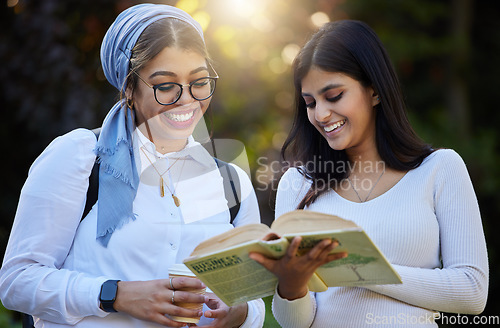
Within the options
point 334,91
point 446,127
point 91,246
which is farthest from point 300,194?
point 446,127

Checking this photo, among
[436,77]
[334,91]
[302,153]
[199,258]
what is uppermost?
[436,77]

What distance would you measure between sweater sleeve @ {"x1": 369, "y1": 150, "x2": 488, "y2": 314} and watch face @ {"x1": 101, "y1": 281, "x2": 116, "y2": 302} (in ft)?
2.94

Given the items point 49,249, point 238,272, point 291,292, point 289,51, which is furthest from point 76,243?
point 289,51

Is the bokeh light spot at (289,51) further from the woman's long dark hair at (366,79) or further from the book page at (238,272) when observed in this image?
the book page at (238,272)

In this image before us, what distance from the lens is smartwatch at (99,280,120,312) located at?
6.66ft

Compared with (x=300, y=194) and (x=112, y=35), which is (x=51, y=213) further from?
(x=300, y=194)

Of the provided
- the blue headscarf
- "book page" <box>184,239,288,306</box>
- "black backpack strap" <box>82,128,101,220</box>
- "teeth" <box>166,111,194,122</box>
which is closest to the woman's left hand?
"book page" <box>184,239,288,306</box>

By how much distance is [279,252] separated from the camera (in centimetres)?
176

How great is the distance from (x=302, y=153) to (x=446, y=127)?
15.3ft

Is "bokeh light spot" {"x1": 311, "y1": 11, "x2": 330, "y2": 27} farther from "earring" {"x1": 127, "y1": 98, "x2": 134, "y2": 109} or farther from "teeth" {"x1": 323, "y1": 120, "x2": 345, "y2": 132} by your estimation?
"earring" {"x1": 127, "y1": 98, "x2": 134, "y2": 109}

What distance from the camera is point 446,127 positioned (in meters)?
6.86

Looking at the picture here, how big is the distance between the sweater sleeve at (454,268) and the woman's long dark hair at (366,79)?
8.8 inches

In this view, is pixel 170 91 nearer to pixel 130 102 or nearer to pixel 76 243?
pixel 130 102

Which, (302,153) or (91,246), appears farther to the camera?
(302,153)
